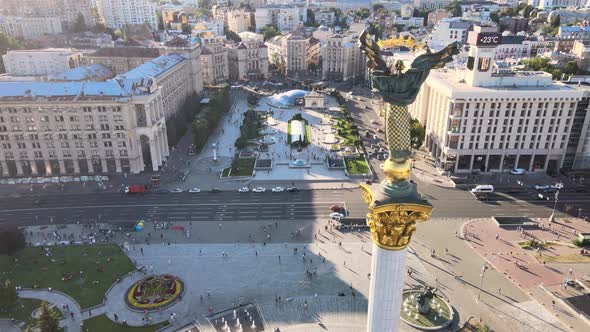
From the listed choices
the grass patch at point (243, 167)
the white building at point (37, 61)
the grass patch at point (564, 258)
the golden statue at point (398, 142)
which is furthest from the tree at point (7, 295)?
the white building at point (37, 61)

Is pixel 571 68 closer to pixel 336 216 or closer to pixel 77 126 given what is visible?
pixel 336 216

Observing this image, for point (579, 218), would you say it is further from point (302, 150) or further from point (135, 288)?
point (135, 288)

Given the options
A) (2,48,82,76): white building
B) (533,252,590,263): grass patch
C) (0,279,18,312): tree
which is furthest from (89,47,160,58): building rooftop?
(533,252,590,263): grass patch

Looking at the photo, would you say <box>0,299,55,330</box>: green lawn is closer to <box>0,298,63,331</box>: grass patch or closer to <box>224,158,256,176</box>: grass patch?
<box>0,298,63,331</box>: grass patch

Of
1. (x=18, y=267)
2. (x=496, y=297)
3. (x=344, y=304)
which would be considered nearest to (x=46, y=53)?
(x=18, y=267)

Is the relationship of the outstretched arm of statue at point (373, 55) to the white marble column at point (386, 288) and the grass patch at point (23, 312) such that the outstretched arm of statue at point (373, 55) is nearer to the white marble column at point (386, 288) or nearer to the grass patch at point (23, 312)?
the white marble column at point (386, 288)

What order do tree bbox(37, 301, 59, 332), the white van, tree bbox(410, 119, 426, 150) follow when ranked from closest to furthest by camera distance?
tree bbox(37, 301, 59, 332), the white van, tree bbox(410, 119, 426, 150)
